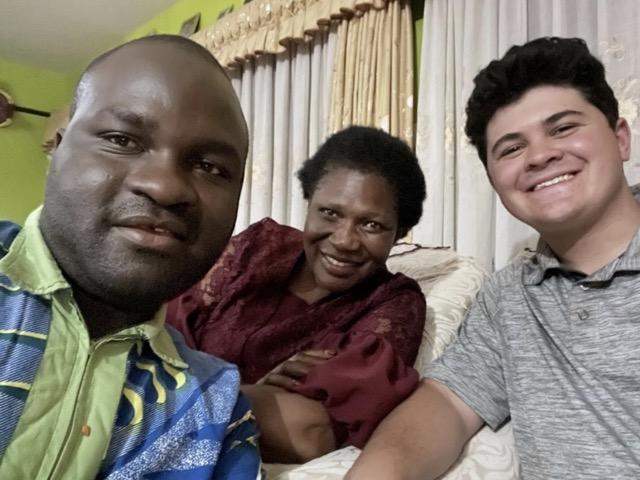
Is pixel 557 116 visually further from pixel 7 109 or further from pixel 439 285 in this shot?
pixel 7 109

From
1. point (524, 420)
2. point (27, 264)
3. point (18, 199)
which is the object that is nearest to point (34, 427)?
point (27, 264)

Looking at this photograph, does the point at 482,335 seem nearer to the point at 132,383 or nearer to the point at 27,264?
the point at 132,383

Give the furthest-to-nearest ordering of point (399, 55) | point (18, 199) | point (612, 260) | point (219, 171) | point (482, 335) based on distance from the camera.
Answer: point (18, 199) < point (399, 55) < point (482, 335) < point (612, 260) < point (219, 171)

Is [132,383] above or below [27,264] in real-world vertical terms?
below

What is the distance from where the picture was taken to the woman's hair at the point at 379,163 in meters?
1.32

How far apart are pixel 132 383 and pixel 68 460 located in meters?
0.10

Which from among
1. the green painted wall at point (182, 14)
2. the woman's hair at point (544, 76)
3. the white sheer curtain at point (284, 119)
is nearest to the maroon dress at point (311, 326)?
the woman's hair at point (544, 76)

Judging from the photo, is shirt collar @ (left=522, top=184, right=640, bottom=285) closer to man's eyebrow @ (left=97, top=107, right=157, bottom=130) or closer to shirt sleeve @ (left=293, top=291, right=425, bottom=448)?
shirt sleeve @ (left=293, top=291, right=425, bottom=448)

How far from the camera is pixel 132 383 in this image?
0.66 m

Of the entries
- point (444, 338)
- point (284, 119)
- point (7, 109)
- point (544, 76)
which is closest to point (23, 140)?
point (7, 109)

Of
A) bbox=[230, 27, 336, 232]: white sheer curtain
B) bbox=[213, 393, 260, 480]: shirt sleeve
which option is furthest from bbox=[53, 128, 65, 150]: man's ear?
bbox=[230, 27, 336, 232]: white sheer curtain

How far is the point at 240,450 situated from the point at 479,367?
0.51 metres

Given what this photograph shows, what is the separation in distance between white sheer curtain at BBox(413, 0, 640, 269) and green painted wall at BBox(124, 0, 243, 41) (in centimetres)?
147

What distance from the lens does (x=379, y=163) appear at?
1.32m
